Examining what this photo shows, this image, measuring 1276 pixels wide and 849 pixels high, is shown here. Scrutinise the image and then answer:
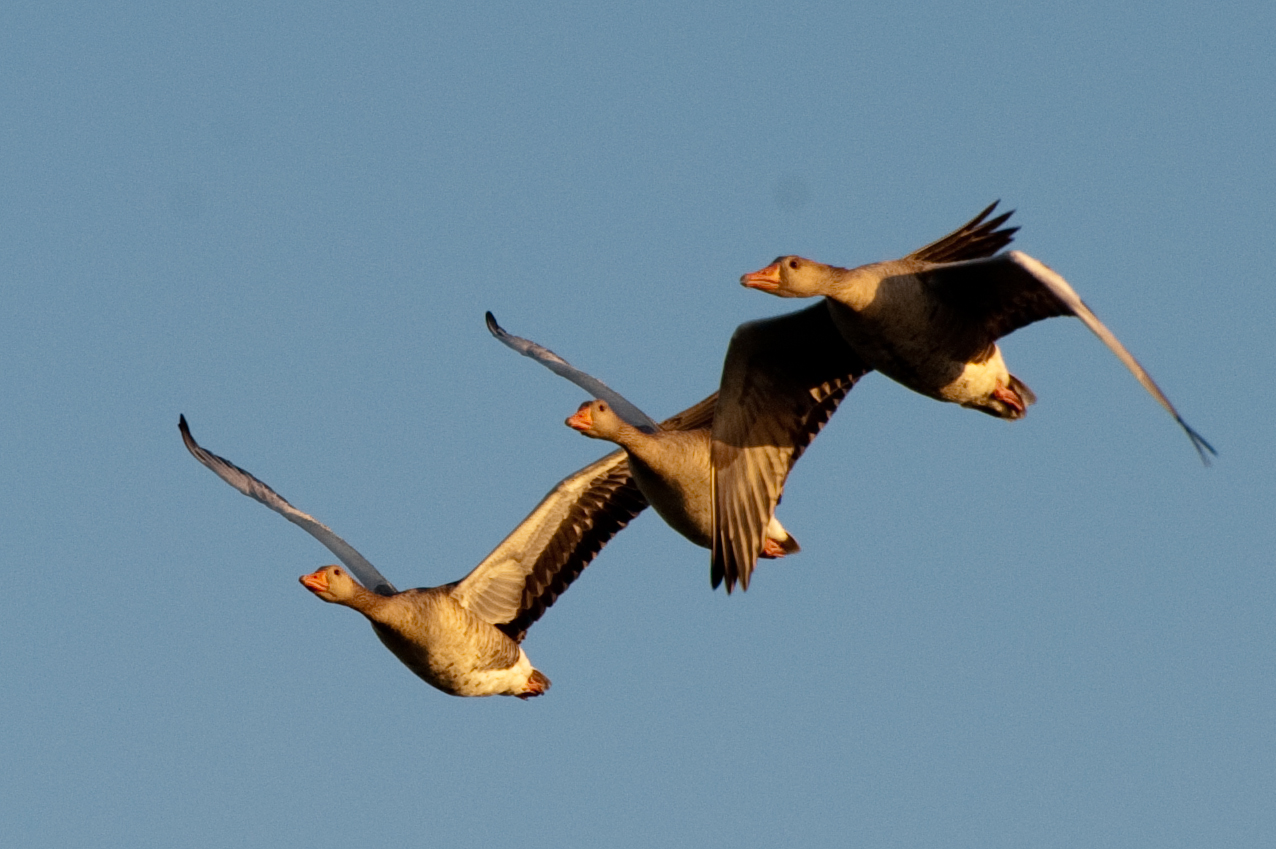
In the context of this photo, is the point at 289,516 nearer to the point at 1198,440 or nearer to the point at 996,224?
the point at 996,224

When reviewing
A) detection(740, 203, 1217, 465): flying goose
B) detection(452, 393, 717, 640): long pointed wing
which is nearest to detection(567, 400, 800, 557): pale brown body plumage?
detection(452, 393, 717, 640): long pointed wing

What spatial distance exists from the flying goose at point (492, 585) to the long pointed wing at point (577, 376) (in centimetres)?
45

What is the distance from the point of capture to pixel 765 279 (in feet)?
46.6

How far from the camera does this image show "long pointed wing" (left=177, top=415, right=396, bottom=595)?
662 inches

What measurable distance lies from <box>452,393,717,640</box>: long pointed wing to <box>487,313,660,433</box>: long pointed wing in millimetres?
575

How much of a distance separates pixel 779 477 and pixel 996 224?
2417mm

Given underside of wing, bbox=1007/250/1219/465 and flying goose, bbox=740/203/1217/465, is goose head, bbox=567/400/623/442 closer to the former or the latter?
flying goose, bbox=740/203/1217/465

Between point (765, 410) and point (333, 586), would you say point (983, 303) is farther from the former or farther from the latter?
point (333, 586)

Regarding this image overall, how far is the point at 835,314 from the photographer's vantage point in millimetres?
13914

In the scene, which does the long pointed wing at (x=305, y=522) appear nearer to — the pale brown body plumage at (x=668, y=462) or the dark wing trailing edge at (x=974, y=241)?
the pale brown body plumage at (x=668, y=462)

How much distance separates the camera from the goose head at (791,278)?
1386 cm

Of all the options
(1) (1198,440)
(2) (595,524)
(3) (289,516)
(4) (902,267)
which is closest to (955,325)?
(4) (902,267)

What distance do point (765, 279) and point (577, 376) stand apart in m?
3.22

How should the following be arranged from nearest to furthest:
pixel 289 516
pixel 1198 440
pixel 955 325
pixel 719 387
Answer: pixel 1198 440
pixel 955 325
pixel 719 387
pixel 289 516
